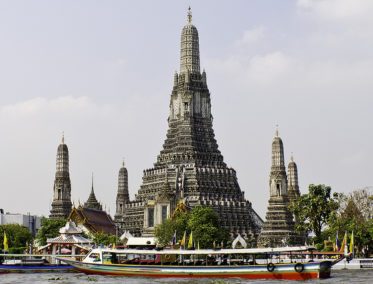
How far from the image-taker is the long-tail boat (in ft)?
224

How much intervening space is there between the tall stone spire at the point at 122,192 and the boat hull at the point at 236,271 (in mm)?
85787

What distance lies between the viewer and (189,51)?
147 metres

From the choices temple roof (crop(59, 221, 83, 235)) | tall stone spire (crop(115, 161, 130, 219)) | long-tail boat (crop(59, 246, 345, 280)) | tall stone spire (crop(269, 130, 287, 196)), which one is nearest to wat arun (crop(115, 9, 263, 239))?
tall stone spire (crop(269, 130, 287, 196))

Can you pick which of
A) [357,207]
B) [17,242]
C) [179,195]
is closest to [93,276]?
[357,207]

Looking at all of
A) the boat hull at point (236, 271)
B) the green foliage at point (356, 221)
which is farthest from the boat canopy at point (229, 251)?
the green foliage at point (356, 221)

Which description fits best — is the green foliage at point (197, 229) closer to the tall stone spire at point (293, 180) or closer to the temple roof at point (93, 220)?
the temple roof at point (93, 220)

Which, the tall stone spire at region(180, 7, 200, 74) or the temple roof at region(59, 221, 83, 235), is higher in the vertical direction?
the tall stone spire at region(180, 7, 200, 74)

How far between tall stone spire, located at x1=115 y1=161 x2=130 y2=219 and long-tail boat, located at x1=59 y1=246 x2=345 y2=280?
81.9 metres

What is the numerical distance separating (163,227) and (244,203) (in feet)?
102

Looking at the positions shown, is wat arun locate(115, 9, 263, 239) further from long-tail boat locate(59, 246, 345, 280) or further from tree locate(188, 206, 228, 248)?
long-tail boat locate(59, 246, 345, 280)

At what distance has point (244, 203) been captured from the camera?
13950 cm

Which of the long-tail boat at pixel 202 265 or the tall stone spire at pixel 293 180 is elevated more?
the tall stone spire at pixel 293 180

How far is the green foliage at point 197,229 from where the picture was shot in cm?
10394

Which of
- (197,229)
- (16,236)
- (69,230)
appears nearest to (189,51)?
(16,236)
